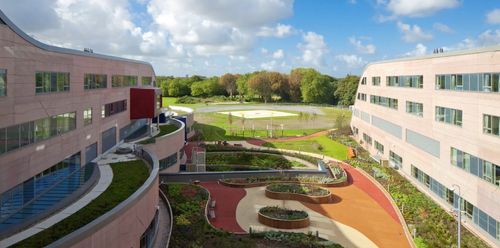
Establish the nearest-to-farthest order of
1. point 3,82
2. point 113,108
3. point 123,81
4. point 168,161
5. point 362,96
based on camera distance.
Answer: point 3,82 → point 113,108 → point 123,81 → point 168,161 → point 362,96

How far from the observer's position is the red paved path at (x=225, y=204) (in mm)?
29922

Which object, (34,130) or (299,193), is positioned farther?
(299,193)

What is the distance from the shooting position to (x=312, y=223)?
31047mm

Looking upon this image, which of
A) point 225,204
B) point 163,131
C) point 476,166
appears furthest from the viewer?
point 163,131

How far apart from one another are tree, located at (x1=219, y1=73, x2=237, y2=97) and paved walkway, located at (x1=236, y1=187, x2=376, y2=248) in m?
148

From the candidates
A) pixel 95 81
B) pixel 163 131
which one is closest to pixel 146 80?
pixel 163 131

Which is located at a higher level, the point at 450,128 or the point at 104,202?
the point at 450,128

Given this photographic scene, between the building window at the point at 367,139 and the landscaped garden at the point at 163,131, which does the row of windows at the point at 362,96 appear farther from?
the landscaped garden at the point at 163,131

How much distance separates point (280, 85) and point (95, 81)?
13198 centimetres

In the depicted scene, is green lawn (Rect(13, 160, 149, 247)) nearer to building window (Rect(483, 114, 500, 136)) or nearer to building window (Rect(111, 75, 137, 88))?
building window (Rect(111, 75, 137, 88))

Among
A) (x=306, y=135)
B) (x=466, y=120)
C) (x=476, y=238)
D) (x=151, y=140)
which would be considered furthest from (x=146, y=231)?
(x=306, y=135)

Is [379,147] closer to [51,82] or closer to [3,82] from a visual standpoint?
[51,82]

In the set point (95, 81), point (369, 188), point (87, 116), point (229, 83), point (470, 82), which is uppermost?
point (229, 83)

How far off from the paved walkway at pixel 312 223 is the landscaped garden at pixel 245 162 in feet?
46.3
